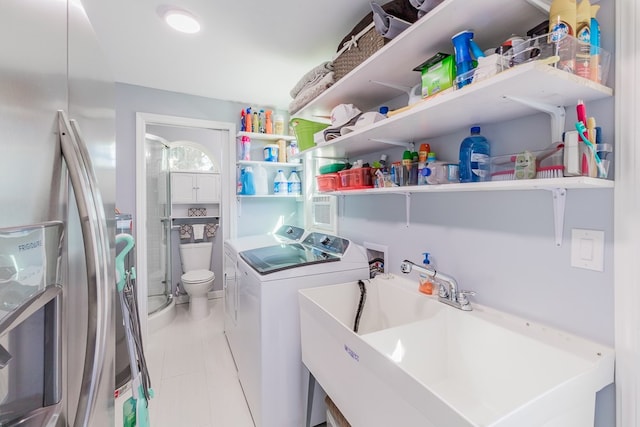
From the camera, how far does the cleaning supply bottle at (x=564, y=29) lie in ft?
2.64

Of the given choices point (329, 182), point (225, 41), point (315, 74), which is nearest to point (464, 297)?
point (329, 182)

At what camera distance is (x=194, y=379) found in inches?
87.4

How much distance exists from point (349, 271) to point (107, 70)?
1.51 metres

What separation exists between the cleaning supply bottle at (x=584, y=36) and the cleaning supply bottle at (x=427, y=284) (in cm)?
96

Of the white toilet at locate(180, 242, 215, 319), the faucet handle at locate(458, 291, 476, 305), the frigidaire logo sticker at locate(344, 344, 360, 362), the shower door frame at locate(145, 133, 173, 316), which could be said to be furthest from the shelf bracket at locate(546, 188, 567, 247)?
the shower door frame at locate(145, 133, 173, 316)

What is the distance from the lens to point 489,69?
900 millimetres

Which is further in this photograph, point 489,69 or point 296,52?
point 296,52

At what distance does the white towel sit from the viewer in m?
3.85

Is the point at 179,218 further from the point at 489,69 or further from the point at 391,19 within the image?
the point at 489,69

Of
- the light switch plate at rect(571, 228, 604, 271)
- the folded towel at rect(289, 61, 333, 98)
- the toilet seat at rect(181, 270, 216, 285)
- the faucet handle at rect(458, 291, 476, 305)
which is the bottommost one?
the toilet seat at rect(181, 270, 216, 285)

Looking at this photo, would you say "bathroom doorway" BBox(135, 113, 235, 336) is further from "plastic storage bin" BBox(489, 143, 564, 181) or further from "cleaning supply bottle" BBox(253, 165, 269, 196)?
"plastic storage bin" BBox(489, 143, 564, 181)

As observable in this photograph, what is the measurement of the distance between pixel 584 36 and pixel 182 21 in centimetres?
189

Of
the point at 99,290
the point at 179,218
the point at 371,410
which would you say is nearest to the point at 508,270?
the point at 371,410

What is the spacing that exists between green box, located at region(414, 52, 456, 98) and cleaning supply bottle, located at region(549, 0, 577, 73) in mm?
307
